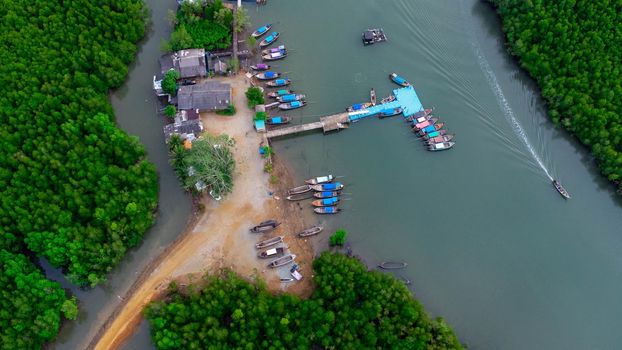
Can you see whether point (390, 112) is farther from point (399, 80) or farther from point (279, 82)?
point (279, 82)

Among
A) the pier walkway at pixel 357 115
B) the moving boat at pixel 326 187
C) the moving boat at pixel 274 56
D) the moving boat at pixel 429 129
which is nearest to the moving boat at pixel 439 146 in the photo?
the moving boat at pixel 429 129

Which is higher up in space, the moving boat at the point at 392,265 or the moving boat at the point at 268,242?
the moving boat at the point at 268,242

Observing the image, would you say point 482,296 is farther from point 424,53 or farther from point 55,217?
point 55,217

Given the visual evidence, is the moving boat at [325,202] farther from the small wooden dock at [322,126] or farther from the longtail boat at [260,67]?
the longtail boat at [260,67]

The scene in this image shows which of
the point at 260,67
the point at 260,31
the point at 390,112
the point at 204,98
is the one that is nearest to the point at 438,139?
the point at 390,112

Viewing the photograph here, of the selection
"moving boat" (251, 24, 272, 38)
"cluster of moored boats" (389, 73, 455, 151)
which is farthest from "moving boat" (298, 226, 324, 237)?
"moving boat" (251, 24, 272, 38)
